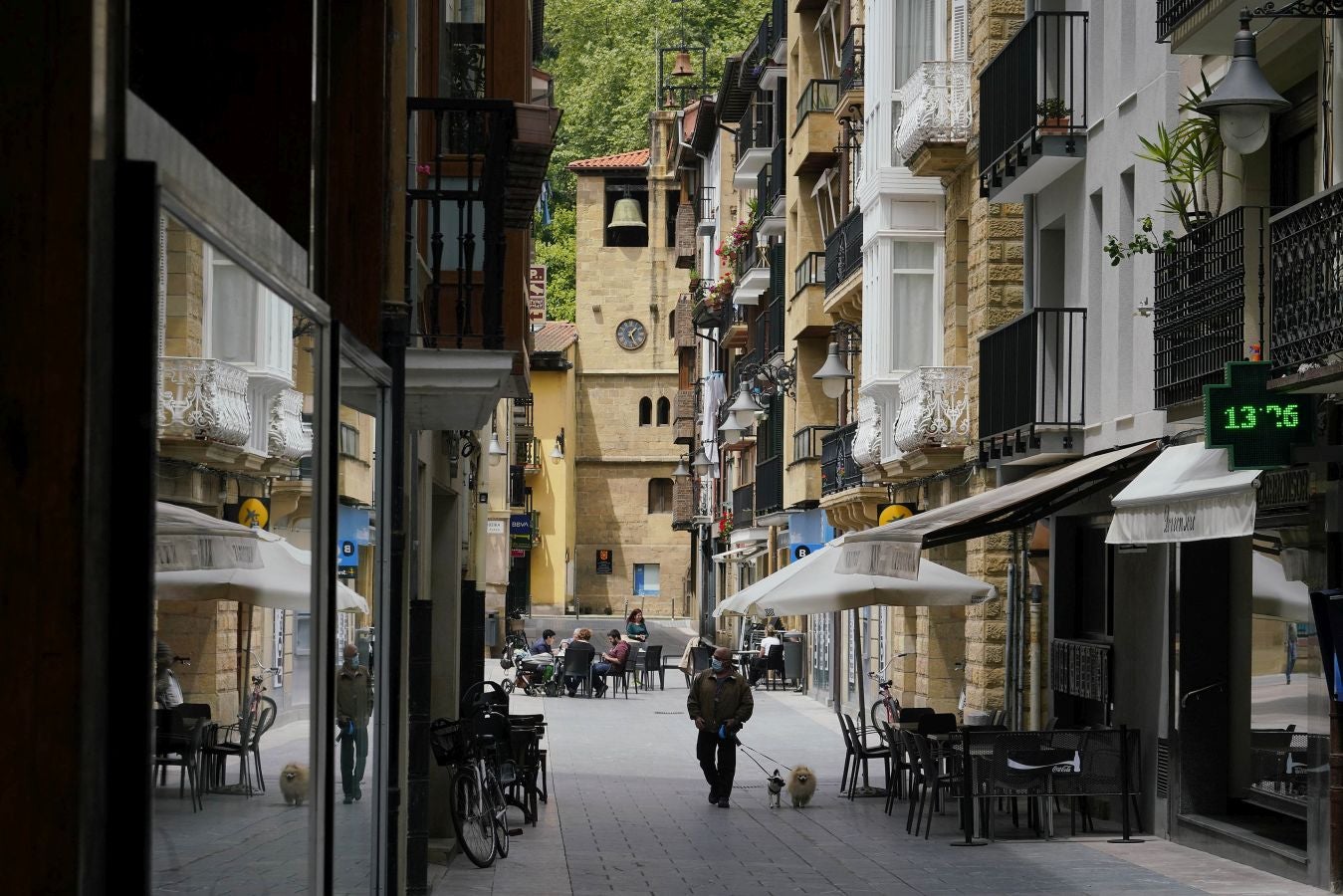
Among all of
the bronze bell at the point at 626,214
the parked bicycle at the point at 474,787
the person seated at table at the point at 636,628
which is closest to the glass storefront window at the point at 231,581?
the parked bicycle at the point at 474,787

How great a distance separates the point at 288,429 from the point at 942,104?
2226 cm

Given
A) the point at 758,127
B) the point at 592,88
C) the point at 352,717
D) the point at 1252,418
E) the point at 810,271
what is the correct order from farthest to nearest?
1. the point at 592,88
2. the point at 758,127
3. the point at 810,271
4. the point at 1252,418
5. the point at 352,717

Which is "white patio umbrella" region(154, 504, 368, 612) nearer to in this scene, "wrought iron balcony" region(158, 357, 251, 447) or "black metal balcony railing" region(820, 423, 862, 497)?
"wrought iron balcony" region(158, 357, 251, 447)

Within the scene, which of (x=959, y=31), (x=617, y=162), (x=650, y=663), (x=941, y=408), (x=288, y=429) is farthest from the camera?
(x=617, y=162)

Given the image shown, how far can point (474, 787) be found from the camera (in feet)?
51.5

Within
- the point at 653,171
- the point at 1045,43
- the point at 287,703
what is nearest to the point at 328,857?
the point at 287,703

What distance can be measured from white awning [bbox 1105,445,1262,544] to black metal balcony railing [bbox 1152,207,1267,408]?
0.71m

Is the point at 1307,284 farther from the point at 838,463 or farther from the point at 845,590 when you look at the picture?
the point at 838,463

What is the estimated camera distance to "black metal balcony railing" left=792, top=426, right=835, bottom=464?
4059cm

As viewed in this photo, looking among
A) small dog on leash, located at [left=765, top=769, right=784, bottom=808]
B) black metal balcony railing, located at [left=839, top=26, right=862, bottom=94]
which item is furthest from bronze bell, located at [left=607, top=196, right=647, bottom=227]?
small dog on leash, located at [left=765, top=769, right=784, bottom=808]

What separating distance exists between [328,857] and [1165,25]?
12.8 m

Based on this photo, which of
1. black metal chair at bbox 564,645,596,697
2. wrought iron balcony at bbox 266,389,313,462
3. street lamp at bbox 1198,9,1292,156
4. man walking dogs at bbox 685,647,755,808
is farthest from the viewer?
black metal chair at bbox 564,645,596,697

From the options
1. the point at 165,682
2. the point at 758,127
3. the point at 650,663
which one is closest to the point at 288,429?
the point at 165,682

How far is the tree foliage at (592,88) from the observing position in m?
102
